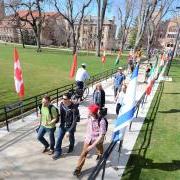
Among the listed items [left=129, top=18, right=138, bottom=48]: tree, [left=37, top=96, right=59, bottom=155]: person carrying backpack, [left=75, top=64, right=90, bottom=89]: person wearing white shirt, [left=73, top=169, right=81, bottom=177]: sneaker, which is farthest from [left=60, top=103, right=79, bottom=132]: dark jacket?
[left=129, top=18, right=138, bottom=48]: tree

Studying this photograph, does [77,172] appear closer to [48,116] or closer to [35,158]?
[35,158]

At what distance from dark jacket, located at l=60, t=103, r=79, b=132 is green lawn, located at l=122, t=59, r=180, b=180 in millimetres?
1946

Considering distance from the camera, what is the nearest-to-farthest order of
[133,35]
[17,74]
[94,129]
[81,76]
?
[94,129], [17,74], [81,76], [133,35]

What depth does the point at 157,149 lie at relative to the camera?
9.04 metres

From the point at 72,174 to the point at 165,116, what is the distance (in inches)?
296

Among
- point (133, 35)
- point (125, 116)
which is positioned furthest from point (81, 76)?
point (133, 35)

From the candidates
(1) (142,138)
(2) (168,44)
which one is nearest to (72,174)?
(1) (142,138)

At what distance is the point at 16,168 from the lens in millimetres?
7094

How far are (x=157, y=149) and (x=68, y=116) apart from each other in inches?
137

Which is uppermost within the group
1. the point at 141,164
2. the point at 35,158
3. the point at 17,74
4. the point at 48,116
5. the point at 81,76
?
the point at 17,74

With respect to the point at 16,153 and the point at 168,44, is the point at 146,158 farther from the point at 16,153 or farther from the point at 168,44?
the point at 168,44

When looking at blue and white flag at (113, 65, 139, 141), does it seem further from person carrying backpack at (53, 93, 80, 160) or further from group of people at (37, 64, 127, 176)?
person carrying backpack at (53, 93, 80, 160)

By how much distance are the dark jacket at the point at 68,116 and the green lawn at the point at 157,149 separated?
1.95m

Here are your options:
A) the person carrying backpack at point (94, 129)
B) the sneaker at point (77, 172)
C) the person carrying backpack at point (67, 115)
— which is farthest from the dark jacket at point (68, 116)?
the sneaker at point (77, 172)
